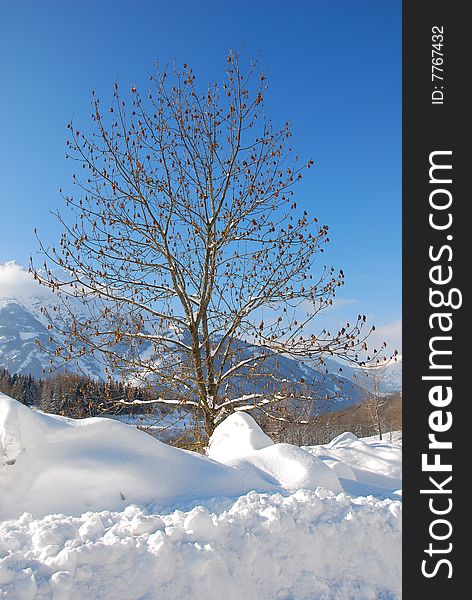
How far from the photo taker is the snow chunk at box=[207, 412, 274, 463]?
5.23m

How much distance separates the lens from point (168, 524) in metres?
3.01

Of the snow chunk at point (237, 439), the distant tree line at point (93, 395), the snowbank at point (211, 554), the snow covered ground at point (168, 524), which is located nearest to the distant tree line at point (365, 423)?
the distant tree line at point (93, 395)

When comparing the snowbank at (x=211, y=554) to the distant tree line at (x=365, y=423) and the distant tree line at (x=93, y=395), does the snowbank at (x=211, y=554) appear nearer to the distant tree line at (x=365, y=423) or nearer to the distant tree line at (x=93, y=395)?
the distant tree line at (x=93, y=395)

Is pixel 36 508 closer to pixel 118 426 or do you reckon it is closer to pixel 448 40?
pixel 118 426

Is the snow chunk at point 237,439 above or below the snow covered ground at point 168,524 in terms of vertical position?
above

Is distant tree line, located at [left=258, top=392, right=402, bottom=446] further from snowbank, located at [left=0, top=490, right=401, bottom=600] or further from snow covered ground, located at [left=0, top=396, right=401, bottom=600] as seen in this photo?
snowbank, located at [left=0, top=490, right=401, bottom=600]

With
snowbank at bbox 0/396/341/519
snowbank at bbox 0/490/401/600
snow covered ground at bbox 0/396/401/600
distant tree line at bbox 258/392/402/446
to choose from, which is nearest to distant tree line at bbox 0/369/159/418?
snowbank at bbox 0/396/341/519

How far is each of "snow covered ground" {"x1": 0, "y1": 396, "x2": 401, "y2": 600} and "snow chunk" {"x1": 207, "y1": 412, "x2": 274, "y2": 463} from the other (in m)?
0.65

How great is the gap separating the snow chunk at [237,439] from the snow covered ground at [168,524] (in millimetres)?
654

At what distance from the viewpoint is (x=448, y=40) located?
2.74m

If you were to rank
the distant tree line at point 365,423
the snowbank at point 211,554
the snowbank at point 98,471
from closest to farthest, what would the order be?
1. the snowbank at point 211,554
2. the snowbank at point 98,471
3. the distant tree line at point 365,423

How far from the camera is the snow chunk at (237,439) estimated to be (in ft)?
17.1

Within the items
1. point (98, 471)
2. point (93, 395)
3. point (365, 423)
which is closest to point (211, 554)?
point (98, 471)

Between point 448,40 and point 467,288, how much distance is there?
1.52m
